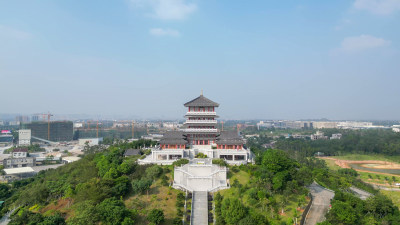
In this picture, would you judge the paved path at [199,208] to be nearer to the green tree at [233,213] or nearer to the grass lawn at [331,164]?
the green tree at [233,213]

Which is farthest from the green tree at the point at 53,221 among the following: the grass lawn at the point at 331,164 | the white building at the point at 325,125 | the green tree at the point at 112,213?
the white building at the point at 325,125

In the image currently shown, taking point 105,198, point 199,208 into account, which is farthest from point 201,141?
point 105,198

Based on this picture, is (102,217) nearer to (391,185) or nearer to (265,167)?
(265,167)

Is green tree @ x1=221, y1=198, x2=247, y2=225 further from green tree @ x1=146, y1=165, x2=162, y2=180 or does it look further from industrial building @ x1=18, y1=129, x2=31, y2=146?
industrial building @ x1=18, y1=129, x2=31, y2=146

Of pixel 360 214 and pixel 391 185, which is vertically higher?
pixel 360 214

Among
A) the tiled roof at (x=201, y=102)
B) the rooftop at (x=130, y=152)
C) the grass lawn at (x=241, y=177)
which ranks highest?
the tiled roof at (x=201, y=102)

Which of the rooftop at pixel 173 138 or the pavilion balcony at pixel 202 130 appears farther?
the pavilion balcony at pixel 202 130

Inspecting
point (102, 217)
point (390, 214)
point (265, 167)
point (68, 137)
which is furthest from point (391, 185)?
point (68, 137)

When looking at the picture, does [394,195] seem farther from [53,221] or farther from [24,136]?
[24,136]
